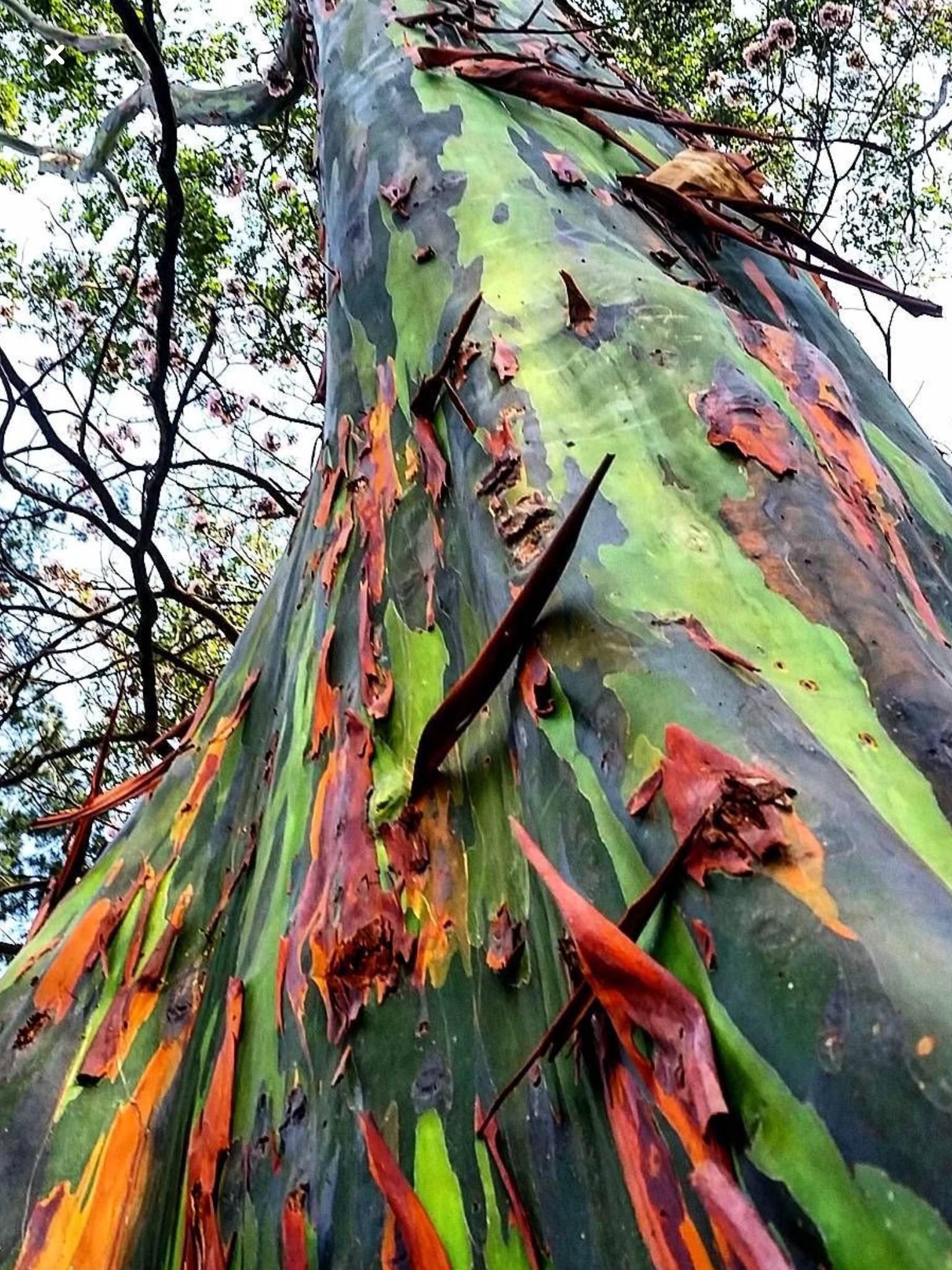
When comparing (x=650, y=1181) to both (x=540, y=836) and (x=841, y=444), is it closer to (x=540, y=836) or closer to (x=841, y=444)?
(x=540, y=836)

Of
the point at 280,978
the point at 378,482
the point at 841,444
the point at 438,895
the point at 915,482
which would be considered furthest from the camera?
the point at 915,482

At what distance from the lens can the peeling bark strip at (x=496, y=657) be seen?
87 centimetres

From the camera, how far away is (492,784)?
954 mm

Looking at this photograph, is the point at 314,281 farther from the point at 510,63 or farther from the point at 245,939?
the point at 245,939

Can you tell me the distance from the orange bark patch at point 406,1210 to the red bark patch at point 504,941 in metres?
0.16

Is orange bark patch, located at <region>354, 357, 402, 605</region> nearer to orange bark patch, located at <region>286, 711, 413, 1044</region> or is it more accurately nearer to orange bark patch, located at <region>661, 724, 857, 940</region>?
orange bark patch, located at <region>286, 711, 413, 1044</region>

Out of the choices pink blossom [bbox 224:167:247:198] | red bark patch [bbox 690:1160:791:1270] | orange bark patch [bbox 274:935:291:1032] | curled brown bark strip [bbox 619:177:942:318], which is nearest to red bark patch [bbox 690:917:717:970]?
red bark patch [bbox 690:1160:791:1270]

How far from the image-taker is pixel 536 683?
901mm

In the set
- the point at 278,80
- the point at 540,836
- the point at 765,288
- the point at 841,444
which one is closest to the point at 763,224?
the point at 765,288

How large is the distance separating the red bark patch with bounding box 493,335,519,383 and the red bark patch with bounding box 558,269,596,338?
8 centimetres

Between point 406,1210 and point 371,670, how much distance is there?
0.58m

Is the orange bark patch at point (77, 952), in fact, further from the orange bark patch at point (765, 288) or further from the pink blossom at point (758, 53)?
the pink blossom at point (758, 53)

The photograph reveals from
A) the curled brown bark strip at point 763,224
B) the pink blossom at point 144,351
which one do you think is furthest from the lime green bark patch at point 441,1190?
the pink blossom at point 144,351

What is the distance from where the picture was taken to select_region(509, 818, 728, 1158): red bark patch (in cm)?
59
